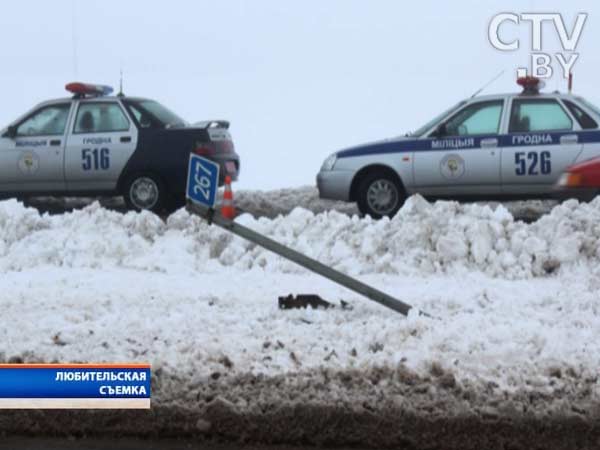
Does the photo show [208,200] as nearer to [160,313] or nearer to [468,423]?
[160,313]

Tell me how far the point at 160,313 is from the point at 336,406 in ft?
8.68

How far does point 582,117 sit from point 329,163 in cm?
310

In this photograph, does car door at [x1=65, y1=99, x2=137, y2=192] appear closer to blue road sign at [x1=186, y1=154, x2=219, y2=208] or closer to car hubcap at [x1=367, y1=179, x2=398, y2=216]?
car hubcap at [x1=367, y1=179, x2=398, y2=216]

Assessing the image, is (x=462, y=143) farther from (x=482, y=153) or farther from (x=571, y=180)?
(x=571, y=180)

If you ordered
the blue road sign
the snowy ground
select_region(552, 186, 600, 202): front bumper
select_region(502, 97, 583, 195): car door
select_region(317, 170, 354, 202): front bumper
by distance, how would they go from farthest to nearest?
select_region(317, 170, 354, 202): front bumper
select_region(502, 97, 583, 195): car door
select_region(552, 186, 600, 202): front bumper
the blue road sign
the snowy ground

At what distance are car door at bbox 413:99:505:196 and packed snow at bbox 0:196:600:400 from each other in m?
3.16

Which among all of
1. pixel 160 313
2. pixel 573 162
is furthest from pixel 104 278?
pixel 573 162

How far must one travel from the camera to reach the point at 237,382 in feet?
21.1

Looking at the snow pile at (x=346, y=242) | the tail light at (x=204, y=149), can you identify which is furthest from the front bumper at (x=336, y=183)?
the snow pile at (x=346, y=242)

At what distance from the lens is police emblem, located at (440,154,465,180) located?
45.9 feet

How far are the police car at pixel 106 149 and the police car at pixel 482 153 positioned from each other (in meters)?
2.06

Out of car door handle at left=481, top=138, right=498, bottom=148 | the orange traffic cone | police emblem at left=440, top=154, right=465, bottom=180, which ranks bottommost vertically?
the orange traffic cone

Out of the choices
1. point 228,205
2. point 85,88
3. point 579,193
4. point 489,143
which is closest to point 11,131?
point 85,88

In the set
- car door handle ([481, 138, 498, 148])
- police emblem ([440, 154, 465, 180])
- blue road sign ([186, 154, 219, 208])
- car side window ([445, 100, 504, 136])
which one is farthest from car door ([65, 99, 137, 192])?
blue road sign ([186, 154, 219, 208])
